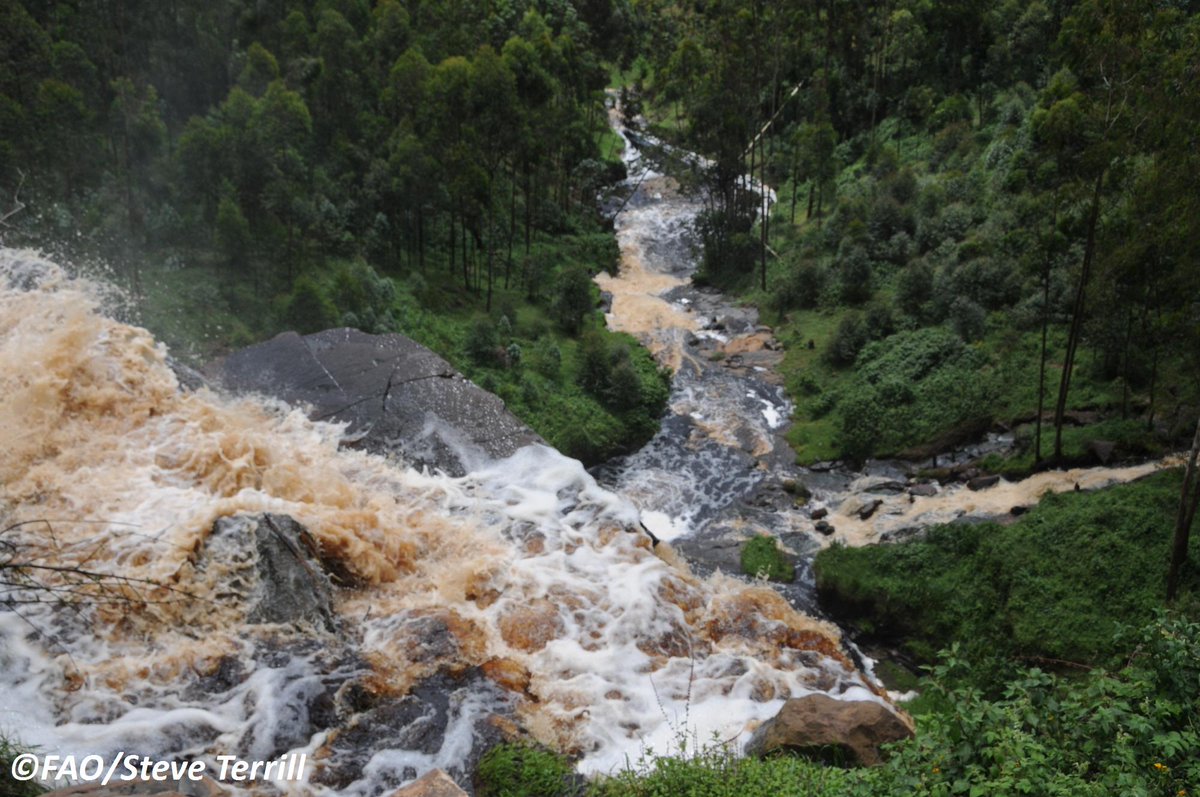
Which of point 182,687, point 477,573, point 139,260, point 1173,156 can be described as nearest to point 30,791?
point 182,687

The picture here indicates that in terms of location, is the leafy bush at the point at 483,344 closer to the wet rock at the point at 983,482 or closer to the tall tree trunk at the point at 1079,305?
the wet rock at the point at 983,482

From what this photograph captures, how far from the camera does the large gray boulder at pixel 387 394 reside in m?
14.1

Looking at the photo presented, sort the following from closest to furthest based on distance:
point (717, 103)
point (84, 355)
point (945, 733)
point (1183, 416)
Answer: point (945, 733) → point (84, 355) → point (1183, 416) → point (717, 103)

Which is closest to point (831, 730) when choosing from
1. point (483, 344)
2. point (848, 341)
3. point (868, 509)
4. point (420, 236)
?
point (868, 509)

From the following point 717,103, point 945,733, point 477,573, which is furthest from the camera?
point 717,103

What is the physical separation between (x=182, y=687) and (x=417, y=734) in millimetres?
2457

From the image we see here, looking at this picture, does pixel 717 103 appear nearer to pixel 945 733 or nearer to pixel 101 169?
pixel 101 169

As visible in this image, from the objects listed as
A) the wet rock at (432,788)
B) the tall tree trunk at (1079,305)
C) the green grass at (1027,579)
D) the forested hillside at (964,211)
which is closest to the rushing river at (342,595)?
the wet rock at (432,788)

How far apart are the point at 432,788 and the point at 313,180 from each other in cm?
2128

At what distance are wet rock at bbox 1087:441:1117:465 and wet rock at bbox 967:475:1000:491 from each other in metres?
1.72

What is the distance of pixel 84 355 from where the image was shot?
523 inches

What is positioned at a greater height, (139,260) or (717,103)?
(717,103)

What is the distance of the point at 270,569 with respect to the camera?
32.0 feet

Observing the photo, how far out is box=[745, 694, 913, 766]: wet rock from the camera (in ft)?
26.2
